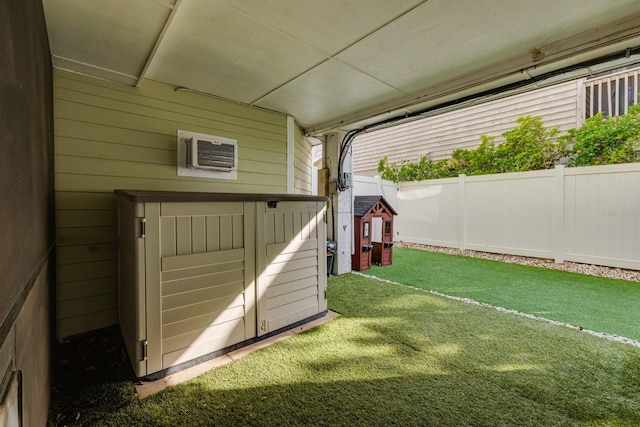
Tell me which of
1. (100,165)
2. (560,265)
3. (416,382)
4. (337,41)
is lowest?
(416,382)

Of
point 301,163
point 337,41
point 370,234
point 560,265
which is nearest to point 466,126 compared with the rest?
point 560,265

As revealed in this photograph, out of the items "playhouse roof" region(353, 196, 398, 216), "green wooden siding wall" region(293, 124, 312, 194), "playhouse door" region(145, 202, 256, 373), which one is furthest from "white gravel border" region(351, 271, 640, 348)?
"playhouse door" region(145, 202, 256, 373)

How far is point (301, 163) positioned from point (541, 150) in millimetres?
5035

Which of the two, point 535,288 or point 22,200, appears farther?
point 535,288

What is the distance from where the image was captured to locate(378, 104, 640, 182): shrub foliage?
473 centimetres

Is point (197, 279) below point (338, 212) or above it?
below

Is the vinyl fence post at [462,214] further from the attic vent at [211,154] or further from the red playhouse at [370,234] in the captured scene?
the attic vent at [211,154]

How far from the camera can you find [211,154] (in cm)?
332

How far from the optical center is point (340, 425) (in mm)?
1632

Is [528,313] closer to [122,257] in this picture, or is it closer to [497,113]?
[122,257]

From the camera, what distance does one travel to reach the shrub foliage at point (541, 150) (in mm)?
4734

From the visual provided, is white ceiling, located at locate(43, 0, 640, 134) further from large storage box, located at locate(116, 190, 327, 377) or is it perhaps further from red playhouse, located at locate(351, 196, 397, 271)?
red playhouse, located at locate(351, 196, 397, 271)

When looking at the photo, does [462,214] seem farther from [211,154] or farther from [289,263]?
[211,154]

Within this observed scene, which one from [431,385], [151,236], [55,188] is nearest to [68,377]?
[151,236]
